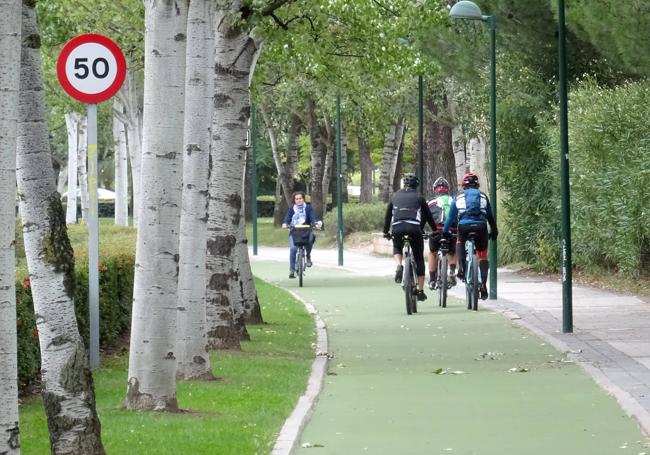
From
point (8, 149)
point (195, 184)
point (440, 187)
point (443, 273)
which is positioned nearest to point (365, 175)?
point (440, 187)

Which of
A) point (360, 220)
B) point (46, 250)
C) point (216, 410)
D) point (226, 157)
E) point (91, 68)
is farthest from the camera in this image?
point (360, 220)

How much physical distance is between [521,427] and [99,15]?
60.0 ft

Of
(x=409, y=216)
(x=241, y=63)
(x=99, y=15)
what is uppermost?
(x=99, y=15)

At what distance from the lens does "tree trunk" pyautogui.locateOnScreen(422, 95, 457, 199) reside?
4478cm

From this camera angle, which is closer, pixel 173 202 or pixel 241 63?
pixel 173 202

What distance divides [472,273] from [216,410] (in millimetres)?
10559

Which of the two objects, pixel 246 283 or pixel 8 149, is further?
pixel 246 283

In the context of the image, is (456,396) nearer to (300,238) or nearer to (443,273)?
(443,273)

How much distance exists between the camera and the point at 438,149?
149ft

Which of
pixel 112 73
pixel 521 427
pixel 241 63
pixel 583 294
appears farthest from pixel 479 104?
pixel 521 427

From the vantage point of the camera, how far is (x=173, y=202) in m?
11.2

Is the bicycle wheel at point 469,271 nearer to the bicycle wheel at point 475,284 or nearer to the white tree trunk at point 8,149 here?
the bicycle wheel at point 475,284

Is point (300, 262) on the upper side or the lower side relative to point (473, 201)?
lower

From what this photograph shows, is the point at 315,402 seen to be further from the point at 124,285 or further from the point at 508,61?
the point at 508,61
